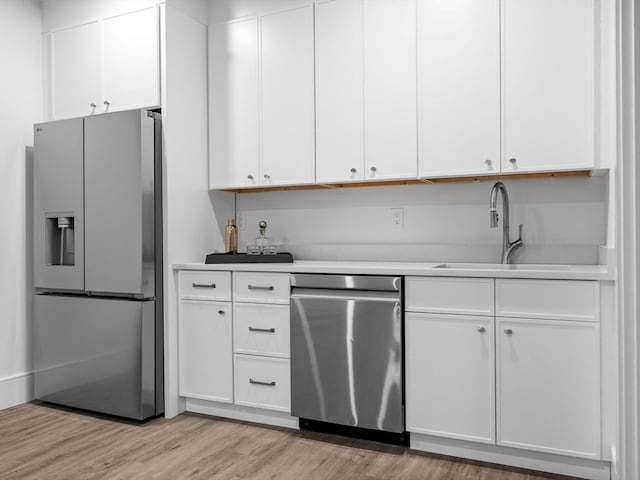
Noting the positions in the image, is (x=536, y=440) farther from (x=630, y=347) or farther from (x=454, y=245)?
(x=454, y=245)

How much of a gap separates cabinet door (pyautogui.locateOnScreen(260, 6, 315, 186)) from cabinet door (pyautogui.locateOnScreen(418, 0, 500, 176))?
67 cm

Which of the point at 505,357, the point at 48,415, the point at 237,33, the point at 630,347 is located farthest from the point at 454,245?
the point at 48,415

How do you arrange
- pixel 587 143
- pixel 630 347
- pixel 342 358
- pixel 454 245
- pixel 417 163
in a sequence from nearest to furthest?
pixel 630 347, pixel 587 143, pixel 342 358, pixel 417 163, pixel 454 245

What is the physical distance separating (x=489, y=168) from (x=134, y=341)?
84.2 inches

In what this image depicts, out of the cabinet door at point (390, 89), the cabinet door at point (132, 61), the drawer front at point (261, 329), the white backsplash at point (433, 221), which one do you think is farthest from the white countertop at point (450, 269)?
the cabinet door at point (132, 61)

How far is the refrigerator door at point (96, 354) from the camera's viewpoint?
9.65 feet

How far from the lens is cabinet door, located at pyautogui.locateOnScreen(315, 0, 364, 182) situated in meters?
2.91

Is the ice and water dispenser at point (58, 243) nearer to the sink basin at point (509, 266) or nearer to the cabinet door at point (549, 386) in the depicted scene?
the sink basin at point (509, 266)

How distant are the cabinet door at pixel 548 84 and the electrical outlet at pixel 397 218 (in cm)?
71

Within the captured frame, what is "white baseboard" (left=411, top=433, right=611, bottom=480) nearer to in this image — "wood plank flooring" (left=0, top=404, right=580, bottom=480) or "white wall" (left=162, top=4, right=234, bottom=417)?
"wood plank flooring" (left=0, top=404, right=580, bottom=480)

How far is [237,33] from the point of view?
3.22m

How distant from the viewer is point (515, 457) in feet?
7.70

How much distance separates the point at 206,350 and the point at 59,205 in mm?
1293

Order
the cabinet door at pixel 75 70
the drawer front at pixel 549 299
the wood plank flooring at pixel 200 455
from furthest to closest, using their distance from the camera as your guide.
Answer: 1. the cabinet door at pixel 75 70
2. the wood plank flooring at pixel 200 455
3. the drawer front at pixel 549 299
